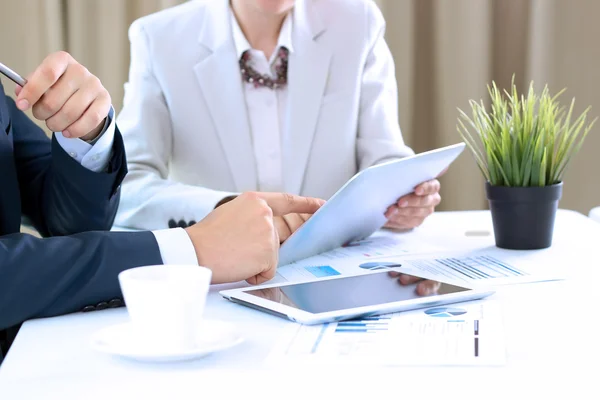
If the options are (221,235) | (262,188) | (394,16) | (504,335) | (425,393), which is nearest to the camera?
(425,393)

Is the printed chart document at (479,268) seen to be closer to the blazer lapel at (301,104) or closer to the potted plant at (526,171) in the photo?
the potted plant at (526,171)

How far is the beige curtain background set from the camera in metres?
2.65

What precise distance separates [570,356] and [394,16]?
7.08 feet

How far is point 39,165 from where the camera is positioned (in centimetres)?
135

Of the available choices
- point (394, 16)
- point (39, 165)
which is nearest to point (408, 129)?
point (394, 16)

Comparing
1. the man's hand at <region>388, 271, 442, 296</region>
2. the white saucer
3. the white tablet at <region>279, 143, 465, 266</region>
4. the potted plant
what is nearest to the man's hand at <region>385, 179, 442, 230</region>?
the white tablet at <region>279, 143, 465, 266</region>

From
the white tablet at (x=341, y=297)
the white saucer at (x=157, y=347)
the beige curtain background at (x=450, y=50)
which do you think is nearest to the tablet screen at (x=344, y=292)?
the white tablet at (x=341, y=297)

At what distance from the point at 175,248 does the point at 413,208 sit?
57cm

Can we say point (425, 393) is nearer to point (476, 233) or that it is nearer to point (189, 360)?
point (189, 360)

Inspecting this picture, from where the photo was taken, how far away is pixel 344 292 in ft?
2.90

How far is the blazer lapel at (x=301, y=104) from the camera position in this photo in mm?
1857

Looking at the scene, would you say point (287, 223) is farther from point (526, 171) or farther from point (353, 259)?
point (526, 171)

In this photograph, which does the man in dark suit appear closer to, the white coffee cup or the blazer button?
the blazer button

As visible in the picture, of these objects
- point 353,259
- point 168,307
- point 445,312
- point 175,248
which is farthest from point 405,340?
point 353,259
